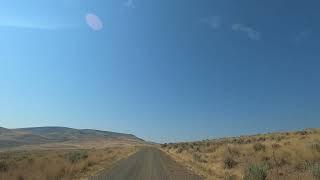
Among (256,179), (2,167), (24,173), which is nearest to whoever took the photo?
(256,179)

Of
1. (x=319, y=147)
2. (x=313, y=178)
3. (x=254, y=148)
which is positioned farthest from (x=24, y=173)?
(x=254, y=148)

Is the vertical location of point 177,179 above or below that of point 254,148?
below

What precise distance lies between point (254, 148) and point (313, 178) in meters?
21.4

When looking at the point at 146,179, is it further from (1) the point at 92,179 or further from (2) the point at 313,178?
(2) the point at 313,178

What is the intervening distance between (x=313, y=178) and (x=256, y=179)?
2484 millimetres

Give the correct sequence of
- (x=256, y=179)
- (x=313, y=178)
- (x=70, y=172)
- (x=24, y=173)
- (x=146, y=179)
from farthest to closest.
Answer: (x=70, y=172) → (x=24, y=173) → (x=146, y=179) → (x=256, y=179) → (x=313, y=178)

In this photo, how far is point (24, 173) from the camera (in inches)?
896

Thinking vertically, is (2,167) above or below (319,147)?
below

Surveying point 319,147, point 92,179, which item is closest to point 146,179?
point 92,179

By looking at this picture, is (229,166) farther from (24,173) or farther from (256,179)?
(24,173)

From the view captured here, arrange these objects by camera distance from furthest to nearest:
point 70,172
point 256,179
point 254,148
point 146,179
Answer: point 254,148 → point 70,172 → point 146,179 → point 256,179

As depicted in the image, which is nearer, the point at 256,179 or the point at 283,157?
the point at 256,179

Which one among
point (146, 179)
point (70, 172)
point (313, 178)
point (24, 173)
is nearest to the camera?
point (313, 178)

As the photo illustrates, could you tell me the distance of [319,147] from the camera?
27.8 meters
